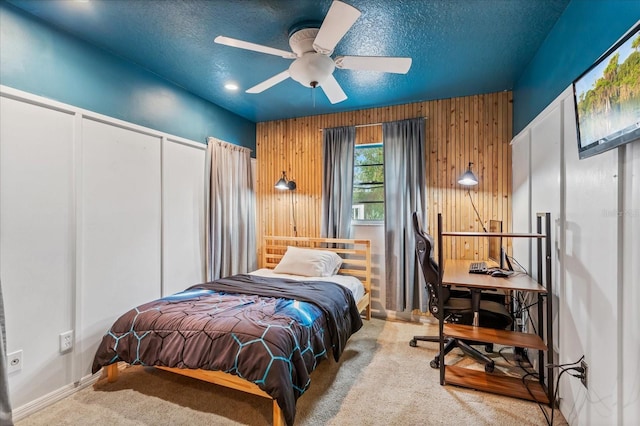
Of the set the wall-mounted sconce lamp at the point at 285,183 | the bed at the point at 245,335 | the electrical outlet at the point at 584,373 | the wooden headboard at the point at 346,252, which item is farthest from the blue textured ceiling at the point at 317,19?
the electrical outlet at the point at 584,373

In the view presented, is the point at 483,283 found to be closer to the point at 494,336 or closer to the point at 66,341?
the point at 494,336

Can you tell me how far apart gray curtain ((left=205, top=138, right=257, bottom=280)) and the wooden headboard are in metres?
0.33

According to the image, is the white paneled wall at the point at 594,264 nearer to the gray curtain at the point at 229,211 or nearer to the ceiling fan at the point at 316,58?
the ceiling fan at the point at 316,58

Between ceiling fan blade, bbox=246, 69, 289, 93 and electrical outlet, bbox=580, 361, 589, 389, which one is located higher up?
ceiling fan blade, bbox=246, 69, 289, 93

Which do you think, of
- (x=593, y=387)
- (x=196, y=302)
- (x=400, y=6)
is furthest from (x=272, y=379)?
(x=400, y=6)

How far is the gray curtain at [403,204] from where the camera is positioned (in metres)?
3.44

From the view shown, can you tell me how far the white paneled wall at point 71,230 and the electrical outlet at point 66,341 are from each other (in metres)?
0.03

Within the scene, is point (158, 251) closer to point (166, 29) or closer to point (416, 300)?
point (166, 29)

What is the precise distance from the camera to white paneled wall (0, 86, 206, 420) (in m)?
1.90

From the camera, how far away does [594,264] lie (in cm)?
152

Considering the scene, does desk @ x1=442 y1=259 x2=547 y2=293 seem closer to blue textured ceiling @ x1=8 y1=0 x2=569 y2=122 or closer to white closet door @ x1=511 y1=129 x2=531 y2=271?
white closet door @ x1=511 y1=129 x2=531 y2=271

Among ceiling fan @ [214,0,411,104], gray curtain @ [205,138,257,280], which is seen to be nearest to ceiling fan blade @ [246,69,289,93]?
ceiling fan @ [214,0,411,104]

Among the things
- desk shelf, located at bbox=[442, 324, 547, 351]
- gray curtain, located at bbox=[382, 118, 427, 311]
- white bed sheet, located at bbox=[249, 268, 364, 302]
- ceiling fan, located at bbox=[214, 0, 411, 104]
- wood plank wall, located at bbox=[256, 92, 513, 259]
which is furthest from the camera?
gray curtain, located at bbox=[382, 118, 427, 311]

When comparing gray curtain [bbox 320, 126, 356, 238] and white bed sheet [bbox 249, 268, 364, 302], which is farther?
gray curtain [bbox 320, 126, 356, 238]
